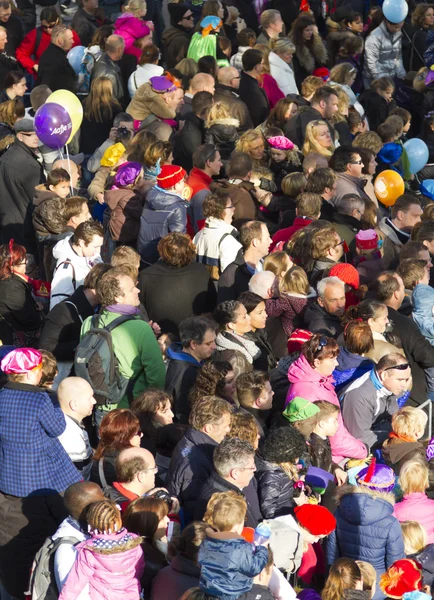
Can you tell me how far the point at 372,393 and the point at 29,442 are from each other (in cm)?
233

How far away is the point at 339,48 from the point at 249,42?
1.63m

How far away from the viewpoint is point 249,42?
1208cm

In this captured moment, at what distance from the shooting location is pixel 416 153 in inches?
431

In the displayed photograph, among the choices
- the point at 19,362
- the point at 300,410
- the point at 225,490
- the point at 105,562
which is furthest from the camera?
the point at 300,410

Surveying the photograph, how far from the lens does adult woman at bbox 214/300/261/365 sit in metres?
7.00

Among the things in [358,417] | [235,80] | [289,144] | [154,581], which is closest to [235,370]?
[358,417]

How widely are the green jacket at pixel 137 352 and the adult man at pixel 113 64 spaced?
5046 millimetres

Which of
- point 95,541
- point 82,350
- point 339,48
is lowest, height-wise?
point 339,48

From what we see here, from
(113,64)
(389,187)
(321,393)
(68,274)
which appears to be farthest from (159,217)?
(113,64)

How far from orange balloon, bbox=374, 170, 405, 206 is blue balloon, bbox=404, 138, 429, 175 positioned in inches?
36.0

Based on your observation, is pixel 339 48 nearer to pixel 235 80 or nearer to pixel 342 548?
pixel 235 80

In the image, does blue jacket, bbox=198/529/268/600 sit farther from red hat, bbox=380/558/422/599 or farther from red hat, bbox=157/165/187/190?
red hat, bbox=157/165/187/190

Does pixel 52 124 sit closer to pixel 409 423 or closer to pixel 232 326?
pixel 232 326

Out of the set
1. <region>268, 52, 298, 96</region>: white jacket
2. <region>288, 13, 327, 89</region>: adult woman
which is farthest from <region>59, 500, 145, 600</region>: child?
<region>288, 13, 327, 89</region>: adult woman
